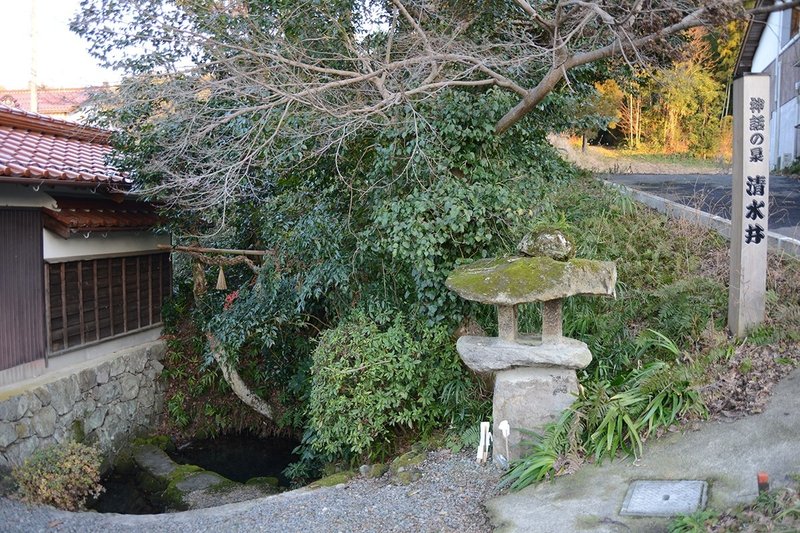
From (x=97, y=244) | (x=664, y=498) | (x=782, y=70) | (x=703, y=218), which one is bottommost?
(x=664, y=498)

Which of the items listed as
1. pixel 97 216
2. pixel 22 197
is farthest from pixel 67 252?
pixel 22 197

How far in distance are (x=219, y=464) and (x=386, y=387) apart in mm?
4943

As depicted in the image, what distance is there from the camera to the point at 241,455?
11.4 meters

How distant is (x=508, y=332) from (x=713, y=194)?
9.58 metres

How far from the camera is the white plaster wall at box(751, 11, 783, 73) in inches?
953

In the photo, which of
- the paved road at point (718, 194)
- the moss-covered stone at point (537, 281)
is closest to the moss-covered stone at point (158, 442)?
the moss-covered stone at point (537, 281)

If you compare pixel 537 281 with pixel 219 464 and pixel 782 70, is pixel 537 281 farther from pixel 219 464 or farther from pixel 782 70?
pixel 782 70

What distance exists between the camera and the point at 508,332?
650 cm

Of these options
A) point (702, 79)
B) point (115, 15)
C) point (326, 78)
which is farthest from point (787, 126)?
point (115, 15)

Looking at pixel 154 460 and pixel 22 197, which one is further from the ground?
pixel 22 197

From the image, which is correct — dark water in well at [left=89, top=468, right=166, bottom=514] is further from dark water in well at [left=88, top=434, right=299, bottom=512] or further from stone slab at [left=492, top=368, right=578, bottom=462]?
stone slab at [left=492, top=368, right=578, bottom=462]

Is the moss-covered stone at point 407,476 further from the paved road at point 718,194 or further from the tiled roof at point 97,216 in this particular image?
the paved road at point 718,194

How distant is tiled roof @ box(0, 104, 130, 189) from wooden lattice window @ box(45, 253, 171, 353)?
4.61ft

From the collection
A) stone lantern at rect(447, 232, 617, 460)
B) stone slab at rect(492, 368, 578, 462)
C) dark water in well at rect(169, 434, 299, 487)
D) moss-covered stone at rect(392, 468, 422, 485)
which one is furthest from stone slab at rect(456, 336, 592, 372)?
dark water in well at rect(169, 434, 299, 487)
